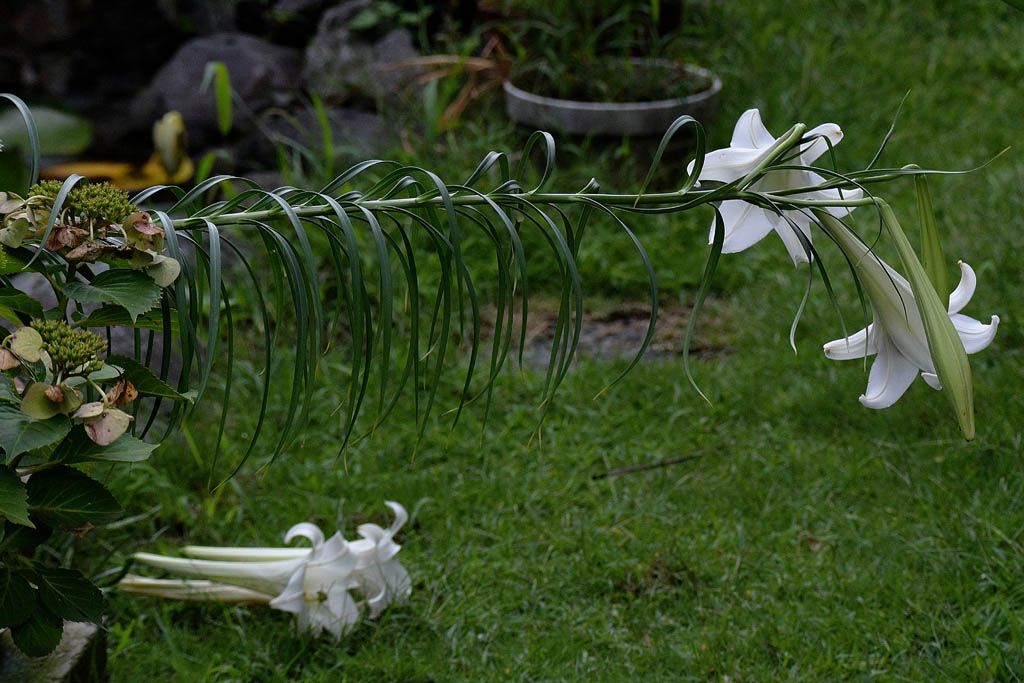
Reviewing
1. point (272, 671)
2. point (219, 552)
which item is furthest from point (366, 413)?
point (272, 671)

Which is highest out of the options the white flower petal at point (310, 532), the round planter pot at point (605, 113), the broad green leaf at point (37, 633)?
the broad green leaf at point (37, 633)

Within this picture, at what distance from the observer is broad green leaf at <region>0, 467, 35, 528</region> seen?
831 mm

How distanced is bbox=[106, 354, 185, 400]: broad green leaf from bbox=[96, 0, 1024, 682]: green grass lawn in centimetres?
22

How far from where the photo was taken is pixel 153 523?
2.04m

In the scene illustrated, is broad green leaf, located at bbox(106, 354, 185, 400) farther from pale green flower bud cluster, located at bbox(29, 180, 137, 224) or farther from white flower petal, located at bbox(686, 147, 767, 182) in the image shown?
white flower petal, located at bbox(686, 147, 767, 182)

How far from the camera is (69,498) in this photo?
93 centimetres

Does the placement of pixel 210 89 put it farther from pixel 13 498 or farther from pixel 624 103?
pixel 13 498

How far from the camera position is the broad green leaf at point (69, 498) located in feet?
3.02

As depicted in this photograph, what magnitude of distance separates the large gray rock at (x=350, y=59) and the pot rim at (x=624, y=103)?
0.85 m

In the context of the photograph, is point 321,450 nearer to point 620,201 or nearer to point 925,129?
point 620,201

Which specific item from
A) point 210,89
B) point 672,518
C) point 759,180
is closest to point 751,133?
point 759,180

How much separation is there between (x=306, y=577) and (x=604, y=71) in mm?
2488

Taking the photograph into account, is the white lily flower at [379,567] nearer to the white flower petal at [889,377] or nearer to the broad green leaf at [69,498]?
the broad green leaf at [69,498]

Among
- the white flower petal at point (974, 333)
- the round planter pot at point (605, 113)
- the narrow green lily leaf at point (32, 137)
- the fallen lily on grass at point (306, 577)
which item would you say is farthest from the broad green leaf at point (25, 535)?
the round planter pot at point (605, 113)
